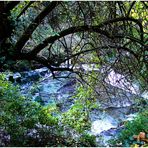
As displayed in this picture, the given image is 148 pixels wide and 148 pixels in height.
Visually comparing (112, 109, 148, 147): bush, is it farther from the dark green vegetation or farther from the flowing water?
the flowing water

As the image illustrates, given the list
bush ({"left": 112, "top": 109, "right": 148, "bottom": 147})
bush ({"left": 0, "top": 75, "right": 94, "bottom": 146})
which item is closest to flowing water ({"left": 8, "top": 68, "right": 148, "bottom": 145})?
bush ({"left": 112, "top": 109, "right": 148, "bottom": 147})

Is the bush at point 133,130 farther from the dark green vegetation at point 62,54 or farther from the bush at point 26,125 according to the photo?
the bush at point 26,125

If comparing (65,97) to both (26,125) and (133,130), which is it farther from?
(26,125)

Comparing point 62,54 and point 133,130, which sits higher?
point 62,54

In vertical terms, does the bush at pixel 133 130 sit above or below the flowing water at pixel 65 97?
below

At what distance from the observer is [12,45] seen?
17.0 ft

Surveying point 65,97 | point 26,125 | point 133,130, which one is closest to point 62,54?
point 26,125

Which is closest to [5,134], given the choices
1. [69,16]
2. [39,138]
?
[39,138]

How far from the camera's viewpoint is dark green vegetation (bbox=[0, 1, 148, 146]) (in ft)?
17.1

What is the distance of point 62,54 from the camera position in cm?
631

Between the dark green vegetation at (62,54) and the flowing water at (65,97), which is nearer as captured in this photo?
the dark green vegetation at (62,54)

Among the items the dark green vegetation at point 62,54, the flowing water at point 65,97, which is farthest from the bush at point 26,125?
the flowing water at point 65,97

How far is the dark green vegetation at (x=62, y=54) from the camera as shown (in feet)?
17.1

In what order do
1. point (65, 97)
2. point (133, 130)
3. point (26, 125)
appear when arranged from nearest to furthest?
point (26, 125) < point (133, 130) < point (65, 97)
